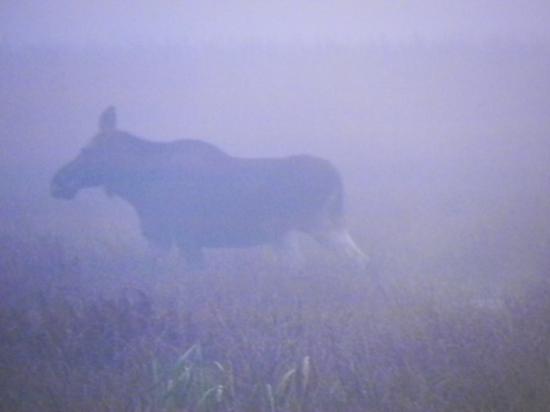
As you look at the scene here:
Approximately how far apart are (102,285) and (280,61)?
4717mm

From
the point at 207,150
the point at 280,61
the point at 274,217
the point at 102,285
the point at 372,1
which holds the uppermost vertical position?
the point at 372,1

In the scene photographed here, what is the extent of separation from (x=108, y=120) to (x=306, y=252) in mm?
2295

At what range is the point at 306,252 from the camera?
7.28 meters

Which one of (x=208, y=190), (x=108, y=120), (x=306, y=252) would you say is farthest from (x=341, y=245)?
(x=108, y=120)

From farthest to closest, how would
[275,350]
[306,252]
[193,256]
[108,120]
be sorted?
1. [306,252]
2. [108,120]
3. [193,256]
4. [275,350]

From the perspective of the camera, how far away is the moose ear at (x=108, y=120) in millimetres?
7027

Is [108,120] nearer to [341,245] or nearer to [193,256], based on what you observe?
[193,256]

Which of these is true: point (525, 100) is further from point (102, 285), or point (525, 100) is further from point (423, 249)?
point (102, 285)

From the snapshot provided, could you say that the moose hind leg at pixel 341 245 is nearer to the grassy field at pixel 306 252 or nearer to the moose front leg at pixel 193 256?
the grassy field at pixel 306 252

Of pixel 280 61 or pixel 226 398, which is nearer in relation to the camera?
pixel 226 398

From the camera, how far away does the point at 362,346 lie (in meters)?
4.53

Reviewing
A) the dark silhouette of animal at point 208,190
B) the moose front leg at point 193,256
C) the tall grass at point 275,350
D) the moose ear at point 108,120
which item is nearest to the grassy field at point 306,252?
the tall grass at point 275,350

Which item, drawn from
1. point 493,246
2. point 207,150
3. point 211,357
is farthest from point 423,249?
point 211,357

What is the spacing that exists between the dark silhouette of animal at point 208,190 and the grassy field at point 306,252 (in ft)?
0.93
